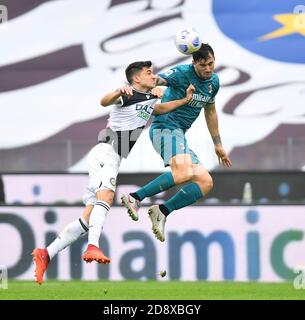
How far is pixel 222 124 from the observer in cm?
2178

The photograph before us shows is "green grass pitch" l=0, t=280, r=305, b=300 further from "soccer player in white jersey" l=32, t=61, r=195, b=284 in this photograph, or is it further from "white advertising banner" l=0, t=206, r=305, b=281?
"soccer player in white jersey" l=32, t=61, r=195, b=284

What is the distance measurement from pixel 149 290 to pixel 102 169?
166 cm

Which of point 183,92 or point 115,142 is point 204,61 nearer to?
point 183,92

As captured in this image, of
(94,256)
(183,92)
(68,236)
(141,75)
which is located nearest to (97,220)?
(68,236)

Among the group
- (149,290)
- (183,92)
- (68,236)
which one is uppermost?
(183,92)

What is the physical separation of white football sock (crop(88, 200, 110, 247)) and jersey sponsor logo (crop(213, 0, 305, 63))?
45.4 feet

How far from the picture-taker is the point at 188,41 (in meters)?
9.59

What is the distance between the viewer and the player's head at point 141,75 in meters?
9.50

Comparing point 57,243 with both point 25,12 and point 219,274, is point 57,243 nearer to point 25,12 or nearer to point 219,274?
point 219,274

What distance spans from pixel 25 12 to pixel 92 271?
40.0 feet

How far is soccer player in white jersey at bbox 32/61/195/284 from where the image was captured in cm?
941

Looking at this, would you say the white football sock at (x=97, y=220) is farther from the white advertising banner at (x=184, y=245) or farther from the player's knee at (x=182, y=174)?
the white advertising banner at (x=184, y=245)

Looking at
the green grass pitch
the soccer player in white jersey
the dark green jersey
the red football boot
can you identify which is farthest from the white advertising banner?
the red football boot

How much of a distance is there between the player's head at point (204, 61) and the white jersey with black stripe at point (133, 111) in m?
0.61
